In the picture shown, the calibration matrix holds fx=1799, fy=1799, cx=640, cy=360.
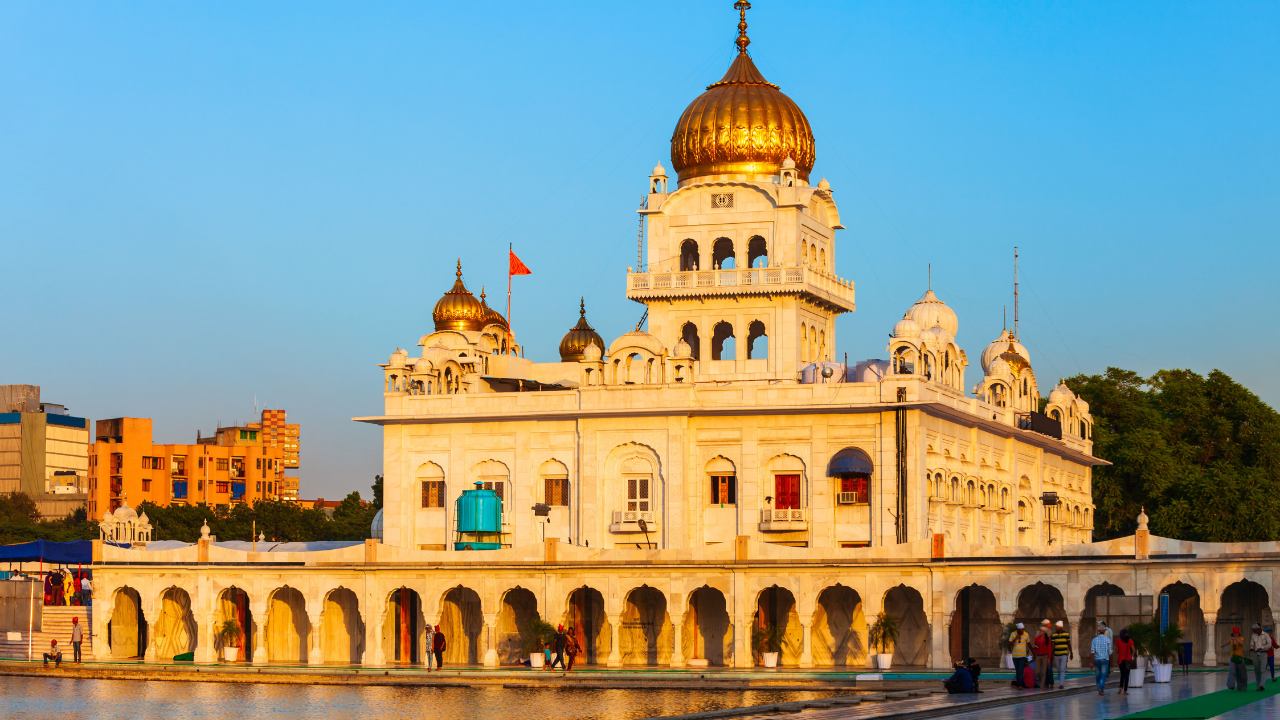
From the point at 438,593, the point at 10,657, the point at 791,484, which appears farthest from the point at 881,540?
the point at 10,657

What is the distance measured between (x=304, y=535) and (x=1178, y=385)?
57498 millimetres

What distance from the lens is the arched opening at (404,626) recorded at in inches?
2239

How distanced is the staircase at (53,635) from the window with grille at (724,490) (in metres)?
20.8

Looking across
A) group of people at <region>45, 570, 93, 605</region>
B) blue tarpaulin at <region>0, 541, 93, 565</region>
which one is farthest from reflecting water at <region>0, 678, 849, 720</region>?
group of people at <region>45, 570, 93, 605</region>

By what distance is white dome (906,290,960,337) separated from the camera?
63.8 metres

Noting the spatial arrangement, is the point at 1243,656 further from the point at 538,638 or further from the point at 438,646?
the point at 438,646

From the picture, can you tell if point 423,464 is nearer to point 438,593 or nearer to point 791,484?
point 438,593

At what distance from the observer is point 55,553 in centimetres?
6153

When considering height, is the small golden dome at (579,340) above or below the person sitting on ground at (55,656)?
above

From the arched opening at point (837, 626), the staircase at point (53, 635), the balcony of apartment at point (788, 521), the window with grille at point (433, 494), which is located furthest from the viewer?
the window with grille at point (433, 494)

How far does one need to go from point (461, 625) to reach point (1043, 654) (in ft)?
78.9

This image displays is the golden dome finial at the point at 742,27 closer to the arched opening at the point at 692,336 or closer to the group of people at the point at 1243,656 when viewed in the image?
the arched opening at the point at 692,336

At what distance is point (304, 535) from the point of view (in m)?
114

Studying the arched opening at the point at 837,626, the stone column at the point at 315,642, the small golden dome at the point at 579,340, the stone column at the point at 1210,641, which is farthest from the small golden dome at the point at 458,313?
the stone column at the point at 1210,641
